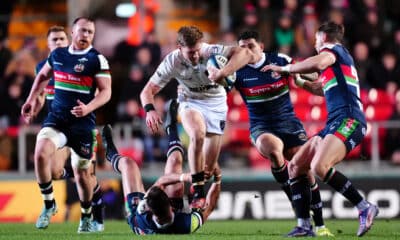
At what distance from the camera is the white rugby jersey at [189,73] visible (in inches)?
473

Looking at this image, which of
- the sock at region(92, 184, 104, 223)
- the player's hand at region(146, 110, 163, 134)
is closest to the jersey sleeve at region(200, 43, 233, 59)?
the player's hand at region(146, 110, 163, 134)

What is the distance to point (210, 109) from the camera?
12.9 meters

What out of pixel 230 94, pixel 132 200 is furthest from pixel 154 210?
pixel 230 94

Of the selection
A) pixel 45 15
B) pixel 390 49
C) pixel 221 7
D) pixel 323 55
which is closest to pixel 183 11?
pixel 221 7

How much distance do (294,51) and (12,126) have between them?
4.97 m

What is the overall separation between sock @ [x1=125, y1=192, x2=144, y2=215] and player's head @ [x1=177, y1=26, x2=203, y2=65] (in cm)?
167

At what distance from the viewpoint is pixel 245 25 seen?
18703mm

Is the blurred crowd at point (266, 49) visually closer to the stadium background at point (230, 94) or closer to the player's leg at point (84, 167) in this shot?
the stadium background at point (230, 94)

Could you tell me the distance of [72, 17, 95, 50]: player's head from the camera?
40.5 ft

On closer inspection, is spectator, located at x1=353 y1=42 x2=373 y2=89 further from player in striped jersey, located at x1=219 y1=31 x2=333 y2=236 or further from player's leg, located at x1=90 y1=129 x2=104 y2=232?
player's leg, located at x1=90 y1=129 x2=104 y2=232

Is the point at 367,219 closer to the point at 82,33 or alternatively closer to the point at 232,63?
the point at 232,63

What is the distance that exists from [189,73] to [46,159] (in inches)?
76.5

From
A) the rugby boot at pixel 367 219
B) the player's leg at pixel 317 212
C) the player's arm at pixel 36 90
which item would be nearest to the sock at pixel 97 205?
the player's arm at pixel 36 90

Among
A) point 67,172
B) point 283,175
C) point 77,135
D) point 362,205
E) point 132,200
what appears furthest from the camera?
point 67,172
